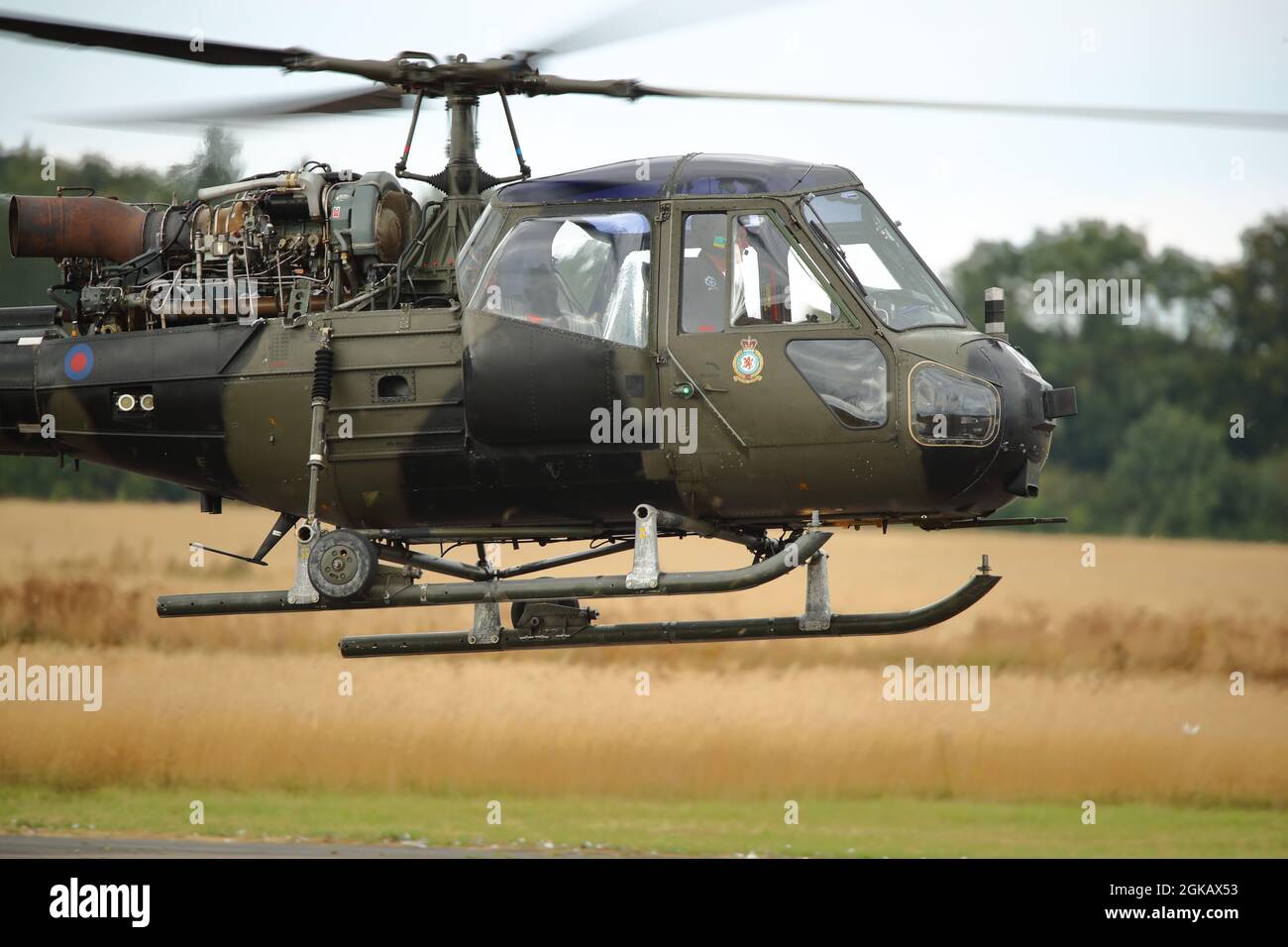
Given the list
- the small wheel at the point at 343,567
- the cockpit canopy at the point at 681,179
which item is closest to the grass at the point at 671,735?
the small wheel at the point at 343,567

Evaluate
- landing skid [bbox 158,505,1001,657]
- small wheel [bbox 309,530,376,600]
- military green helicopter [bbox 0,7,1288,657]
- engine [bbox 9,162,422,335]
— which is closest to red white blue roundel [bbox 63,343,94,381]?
military green helicopter [bbox 0,7,1288,657]

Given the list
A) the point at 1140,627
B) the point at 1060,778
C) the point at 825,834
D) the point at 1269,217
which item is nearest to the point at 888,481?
the point at 825,834

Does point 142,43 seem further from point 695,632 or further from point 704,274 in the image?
point 695,632

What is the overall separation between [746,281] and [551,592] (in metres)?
1.82

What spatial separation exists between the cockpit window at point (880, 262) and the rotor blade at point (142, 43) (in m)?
2.86

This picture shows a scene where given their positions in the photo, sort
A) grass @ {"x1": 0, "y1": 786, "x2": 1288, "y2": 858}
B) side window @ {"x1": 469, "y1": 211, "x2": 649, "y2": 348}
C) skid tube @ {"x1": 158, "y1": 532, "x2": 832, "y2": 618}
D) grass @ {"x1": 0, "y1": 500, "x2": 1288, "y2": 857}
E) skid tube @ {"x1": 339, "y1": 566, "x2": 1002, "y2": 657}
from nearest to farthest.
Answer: skid tube @ {"x1": 158, "y1": 532, "x2": 832, "y2": 618} → side window @ {"x1": 469, "y1": 211, "x2": 649, "y2": 348} → skid tube @ {"x1": 339, "y1": 566, "x2": 1002, "y2": 657} → grass @ {"x1": 0, "y1": 786, "x2": 1288, "y2": 858} → grass @ {"x1": 0, "y1": 500, "x2": 1288, "y2": 857}

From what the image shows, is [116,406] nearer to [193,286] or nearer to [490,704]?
[193,286]

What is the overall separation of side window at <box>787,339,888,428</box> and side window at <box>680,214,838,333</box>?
0.52 ft

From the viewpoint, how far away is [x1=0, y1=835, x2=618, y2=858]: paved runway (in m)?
14.2

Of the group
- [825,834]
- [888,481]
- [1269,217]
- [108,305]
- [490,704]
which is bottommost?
[825,834]

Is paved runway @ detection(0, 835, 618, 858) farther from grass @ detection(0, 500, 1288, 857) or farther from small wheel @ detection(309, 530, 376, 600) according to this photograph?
small wheel @ detection(309, 530, 376, 600)

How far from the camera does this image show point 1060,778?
640 inches

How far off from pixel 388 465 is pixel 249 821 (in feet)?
23.3

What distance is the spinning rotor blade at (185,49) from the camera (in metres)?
9.32
